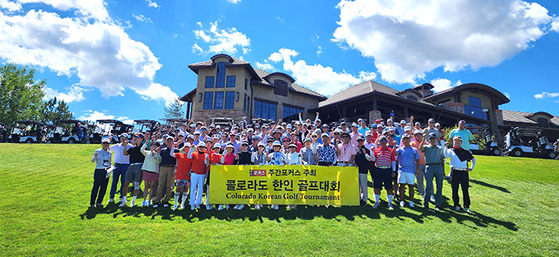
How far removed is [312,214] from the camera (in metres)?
5.89

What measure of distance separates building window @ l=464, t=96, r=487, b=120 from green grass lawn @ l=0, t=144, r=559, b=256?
25.4 m

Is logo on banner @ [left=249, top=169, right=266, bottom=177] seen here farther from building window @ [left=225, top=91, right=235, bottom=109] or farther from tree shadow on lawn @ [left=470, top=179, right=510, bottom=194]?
building window @ [left=225, top=91, right=235, bottom=109]

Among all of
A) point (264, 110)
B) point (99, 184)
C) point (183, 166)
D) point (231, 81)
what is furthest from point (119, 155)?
point (264, 110)

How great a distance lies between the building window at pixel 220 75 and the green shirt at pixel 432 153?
67.8ft

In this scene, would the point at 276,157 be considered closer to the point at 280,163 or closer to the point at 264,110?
the point at 280,163

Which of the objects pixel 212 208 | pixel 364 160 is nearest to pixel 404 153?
pixel 364 160

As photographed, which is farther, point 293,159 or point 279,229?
point 293,159

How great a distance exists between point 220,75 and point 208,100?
2733 millimetres

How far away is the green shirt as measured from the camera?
6207 millimetres

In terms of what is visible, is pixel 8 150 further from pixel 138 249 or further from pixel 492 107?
pixel 492 107

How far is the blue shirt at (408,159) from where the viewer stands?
20.7ft

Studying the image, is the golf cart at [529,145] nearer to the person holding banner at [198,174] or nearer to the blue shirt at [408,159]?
the blue shirt at [408,159]

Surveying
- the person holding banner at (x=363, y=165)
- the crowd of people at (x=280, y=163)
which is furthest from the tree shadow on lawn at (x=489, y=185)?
the person holding banner at (x=363, y=165)

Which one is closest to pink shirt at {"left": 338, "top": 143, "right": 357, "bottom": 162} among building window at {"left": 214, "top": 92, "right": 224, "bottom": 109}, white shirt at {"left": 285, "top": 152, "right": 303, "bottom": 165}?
white shirt at {"left": 285, "top": 152, "right": 303, "bottom": 165}
